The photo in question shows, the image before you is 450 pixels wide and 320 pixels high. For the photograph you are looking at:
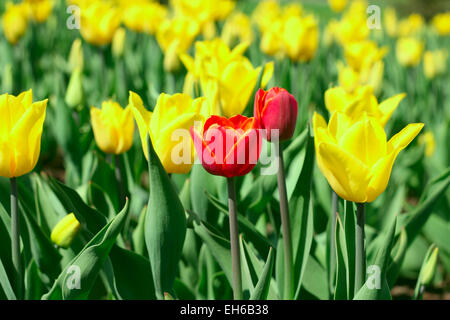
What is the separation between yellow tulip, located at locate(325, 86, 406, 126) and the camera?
119cm

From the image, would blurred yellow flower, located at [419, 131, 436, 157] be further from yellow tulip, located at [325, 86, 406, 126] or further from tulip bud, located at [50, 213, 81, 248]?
tulip bud, located at [50, 213, 81, 248]

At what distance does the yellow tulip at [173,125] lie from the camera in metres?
1.05

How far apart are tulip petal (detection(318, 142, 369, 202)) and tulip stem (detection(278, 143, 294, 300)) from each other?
11 centimetres

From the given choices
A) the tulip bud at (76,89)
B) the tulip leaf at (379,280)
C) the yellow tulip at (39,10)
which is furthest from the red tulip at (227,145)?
the yellow tulip at (39,10)

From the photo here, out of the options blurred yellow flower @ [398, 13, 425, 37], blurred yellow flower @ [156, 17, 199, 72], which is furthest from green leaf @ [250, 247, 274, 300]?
blurred yellow flower @ [398, 13, 425, 37]

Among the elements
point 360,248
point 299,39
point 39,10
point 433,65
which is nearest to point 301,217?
point 360,248

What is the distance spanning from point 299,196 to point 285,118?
13.2 inches

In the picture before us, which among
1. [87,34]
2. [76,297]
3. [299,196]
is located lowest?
[76,297]

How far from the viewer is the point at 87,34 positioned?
Result: 2.54 m

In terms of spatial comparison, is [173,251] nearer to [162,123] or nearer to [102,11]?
[162,123]

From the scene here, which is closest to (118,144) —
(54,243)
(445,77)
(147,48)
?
(54,243)

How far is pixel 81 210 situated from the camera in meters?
1.23

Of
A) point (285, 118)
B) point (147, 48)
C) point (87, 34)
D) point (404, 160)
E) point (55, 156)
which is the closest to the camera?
Answer: point (285, 118)

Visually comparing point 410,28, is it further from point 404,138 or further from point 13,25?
point 404,138
